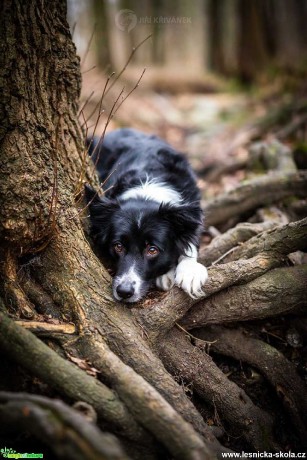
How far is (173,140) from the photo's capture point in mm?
10570

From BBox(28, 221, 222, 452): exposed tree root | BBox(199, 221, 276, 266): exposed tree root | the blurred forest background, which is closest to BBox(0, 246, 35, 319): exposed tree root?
BBox(28, 221, 222, 452): exposed tree root

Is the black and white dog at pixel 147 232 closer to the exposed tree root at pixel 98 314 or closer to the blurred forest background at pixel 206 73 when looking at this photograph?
the exposed tree root at pixel 98 314

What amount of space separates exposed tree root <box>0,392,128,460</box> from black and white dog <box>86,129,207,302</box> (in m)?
1.17

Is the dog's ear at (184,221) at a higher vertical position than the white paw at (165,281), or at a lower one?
higher

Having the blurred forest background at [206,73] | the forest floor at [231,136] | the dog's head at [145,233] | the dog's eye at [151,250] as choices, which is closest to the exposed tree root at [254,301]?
the forest floor at [231,136]

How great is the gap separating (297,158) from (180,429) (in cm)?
507

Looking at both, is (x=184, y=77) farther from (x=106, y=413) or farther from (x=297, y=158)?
(x=106, y=413)

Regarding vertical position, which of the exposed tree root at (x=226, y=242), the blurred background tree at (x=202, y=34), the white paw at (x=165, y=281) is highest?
the blurred background tree at (x=202, y=34)

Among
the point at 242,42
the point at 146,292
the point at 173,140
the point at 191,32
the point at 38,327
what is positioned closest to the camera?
the point at 38,327

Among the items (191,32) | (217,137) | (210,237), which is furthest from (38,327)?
(191,32)

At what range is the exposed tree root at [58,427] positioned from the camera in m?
2.12

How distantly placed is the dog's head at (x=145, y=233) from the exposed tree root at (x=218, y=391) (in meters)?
0.70

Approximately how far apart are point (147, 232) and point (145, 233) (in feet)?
0.07

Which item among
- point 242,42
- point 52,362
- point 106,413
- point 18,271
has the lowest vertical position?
point 106,413
